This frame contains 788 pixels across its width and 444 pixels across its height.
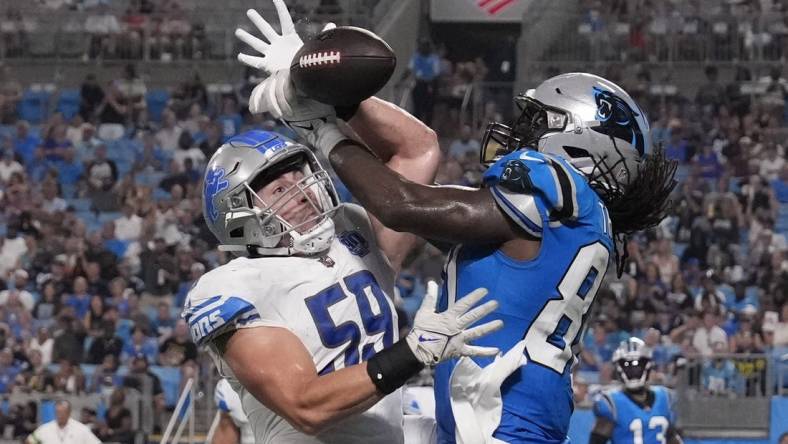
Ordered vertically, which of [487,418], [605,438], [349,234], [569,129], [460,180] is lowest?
[605,438]

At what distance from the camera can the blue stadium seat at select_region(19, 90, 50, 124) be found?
1686 centimetres

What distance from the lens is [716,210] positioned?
13.9 m

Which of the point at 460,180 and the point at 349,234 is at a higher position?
the point at 349,234

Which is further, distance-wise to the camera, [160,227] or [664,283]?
[160,227]

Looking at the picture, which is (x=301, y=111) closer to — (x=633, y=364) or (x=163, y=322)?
(x=633, y=364)

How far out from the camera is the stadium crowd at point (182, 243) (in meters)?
11.7

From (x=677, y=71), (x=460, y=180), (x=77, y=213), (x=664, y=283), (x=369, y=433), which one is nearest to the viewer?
(x=369, y=433)

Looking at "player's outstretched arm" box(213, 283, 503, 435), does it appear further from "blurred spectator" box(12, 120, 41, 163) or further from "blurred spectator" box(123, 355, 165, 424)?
"blurred spectator" box(12, 120, 41, 163)

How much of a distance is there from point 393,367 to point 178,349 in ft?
28.0

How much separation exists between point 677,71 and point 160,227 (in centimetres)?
645

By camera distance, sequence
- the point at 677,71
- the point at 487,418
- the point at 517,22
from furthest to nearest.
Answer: the point at 517,22
the point at 677,71
the point at 487,418

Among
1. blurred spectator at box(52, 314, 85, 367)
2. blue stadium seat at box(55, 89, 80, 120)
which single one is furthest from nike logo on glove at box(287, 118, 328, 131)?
blue stadium seat at box(55, 89, 80, 120)

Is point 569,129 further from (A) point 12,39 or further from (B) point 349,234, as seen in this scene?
(A) point 12,39

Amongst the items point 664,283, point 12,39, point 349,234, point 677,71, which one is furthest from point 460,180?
point 349,234
